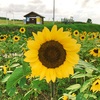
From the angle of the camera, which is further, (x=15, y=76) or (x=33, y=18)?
(x=33, y=18)

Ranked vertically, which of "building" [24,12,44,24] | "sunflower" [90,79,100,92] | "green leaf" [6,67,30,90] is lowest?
"building" [24,12,44,24]

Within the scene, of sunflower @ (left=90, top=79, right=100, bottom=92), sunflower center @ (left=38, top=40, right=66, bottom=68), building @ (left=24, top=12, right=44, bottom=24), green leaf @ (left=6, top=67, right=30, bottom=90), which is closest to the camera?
sunflower center @ (left=38, top=40, right=66, bottom=68)

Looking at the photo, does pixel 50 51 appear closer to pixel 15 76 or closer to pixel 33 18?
pixel 15 76

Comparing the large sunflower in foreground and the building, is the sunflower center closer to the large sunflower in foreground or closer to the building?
the large sunflower in foreground

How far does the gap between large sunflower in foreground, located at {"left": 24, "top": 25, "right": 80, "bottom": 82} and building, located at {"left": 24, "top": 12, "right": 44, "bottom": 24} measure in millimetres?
41021

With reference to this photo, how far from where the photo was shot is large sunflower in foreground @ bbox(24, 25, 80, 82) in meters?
1.71

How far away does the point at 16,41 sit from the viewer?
762cm

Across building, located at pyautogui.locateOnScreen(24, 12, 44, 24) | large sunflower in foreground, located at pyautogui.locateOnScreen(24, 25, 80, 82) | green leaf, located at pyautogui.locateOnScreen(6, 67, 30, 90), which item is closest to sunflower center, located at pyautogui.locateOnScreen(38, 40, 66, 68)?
large sunflower in foreground, located at pyautogui.locateOnScreen(24, 25, 80, 82)

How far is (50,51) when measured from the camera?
1.70 metres

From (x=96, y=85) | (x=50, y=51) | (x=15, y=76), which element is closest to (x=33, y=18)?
(x=96, y=85)

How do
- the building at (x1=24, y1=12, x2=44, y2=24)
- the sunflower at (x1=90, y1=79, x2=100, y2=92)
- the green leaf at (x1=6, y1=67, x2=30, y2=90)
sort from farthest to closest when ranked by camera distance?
the building at (x1=24, y1=12, x2=44, y2=24) → the sunflower at (x1=90, y1=79, x2=100, y2=92) → the green leaf at (x1=6, y1=67, x2=30, y2=90)

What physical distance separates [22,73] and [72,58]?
0.27 meters

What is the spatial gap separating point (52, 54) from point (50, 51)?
0.02m

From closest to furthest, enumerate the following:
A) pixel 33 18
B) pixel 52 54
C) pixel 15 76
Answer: pixel 52 54, pixel 15 76, pixel 33 18
